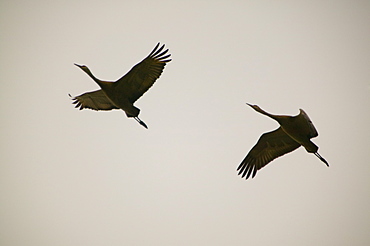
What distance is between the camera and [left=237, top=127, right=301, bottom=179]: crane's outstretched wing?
37.6ft

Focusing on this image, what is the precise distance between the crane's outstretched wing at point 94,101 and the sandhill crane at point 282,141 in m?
3.58

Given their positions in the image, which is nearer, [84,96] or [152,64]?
[152,64]

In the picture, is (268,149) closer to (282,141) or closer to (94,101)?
(282,141)

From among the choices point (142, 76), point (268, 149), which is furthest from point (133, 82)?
point (268, 149)

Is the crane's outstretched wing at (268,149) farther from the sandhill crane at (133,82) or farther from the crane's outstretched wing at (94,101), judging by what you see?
the crane's outstretched wing at (94,101)

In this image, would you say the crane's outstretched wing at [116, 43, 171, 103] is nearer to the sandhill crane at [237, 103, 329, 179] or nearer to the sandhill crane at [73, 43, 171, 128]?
the sandhill crane at [73, 43, 171, 128]

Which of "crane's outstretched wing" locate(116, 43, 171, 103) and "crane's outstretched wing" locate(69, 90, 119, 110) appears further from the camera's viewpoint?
"crane's outstretched wing" locate(69, 90, 119, 110)

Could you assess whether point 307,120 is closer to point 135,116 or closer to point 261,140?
point 261,140

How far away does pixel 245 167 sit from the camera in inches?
472

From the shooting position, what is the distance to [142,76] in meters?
10.9

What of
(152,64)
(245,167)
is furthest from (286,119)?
(152,64)

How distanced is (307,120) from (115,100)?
4201 millimetres

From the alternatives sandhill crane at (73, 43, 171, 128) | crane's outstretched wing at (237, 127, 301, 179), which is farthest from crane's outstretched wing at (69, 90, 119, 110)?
crane's outstretched wing at (237, 127, 301, 179)

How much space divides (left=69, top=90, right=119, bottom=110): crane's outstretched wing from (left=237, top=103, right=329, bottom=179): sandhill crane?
3.58 meters
